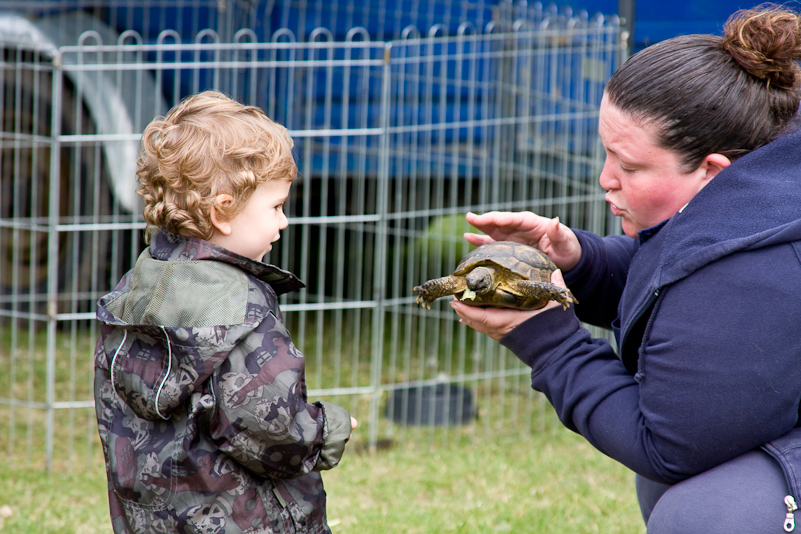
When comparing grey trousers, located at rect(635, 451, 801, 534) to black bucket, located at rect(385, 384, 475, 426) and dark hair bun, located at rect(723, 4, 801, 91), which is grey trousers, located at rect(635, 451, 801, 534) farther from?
black bucket, located at rect(385, 384, 475, 426)

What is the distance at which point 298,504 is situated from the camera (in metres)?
2.13

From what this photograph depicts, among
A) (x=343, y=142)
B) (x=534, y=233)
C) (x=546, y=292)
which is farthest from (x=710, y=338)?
(x=343, y=142)

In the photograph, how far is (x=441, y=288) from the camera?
263cm

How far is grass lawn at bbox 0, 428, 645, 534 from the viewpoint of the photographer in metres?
3.57

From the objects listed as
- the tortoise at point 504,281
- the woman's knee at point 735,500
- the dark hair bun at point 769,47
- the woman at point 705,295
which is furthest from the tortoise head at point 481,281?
the dark hair bun at point 769,47

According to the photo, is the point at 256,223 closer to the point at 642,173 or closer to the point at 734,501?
the point at 642,173

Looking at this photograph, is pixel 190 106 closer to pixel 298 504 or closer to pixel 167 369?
pixel 167 369

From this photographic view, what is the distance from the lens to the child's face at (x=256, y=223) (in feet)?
6.82

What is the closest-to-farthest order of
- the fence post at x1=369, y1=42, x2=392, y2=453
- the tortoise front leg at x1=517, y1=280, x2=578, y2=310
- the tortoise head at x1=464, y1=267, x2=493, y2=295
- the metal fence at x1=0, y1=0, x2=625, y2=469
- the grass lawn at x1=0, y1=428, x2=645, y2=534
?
the tortoise front leg at x1=517, y1=280, x2=578, y2=310, the tortoise head at x1=464, y1=267, x2=493, y2=295, the grass lawn at x1=0, y1=428, x2=645, y2=534, the fence post at x1=369, y1=42, x2=392, y2=453, the metal fence at x1=0, y1=0, x2=625, y2=469

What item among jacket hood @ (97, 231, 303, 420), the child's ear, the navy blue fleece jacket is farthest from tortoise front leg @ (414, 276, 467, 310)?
the child's ear

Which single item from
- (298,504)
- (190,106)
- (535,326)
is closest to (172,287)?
(190,106)

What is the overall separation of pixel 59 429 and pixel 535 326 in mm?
3460

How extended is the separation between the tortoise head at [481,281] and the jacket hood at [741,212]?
60cm

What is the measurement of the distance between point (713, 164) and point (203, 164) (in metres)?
1.22
